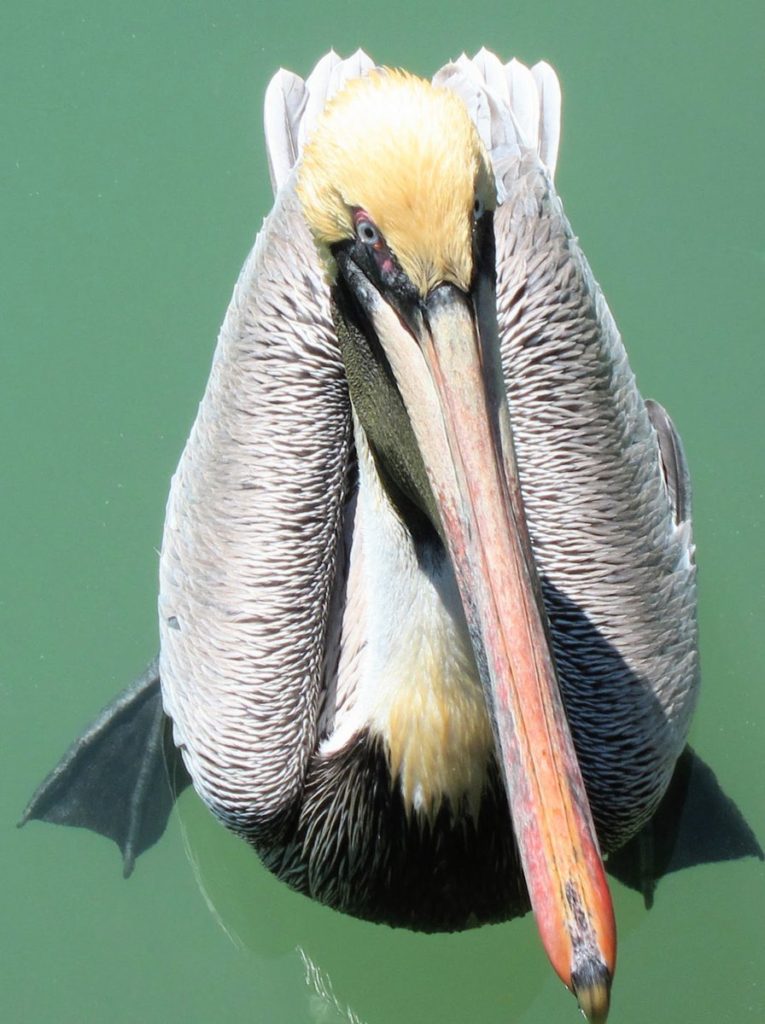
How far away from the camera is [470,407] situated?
2.18 metres

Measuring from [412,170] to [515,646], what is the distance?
0.75m

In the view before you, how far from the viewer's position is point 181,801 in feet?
14.0

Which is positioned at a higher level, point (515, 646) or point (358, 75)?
point (358, 75)

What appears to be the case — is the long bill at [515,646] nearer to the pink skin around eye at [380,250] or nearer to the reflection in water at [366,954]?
the pink skin around eye at [380,250]

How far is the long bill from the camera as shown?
2.13 m

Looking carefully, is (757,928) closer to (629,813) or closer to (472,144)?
(629,813)

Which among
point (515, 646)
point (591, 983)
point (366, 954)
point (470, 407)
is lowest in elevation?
point (366, 954)

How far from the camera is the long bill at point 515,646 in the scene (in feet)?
6.99

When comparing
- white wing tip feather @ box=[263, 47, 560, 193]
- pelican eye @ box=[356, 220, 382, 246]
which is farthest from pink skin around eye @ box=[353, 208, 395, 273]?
white wing tip feather @ box=[263, 47, 560, 193]

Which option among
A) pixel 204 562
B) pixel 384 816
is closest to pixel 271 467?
pixel 204 562

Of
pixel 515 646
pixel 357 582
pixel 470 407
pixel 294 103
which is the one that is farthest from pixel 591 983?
pixel 294 103

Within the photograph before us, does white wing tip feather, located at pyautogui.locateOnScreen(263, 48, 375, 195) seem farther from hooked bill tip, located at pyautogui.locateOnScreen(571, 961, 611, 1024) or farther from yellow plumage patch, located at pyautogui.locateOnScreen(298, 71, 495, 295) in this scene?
hooked bill tip, located at pyautogui.locateOnScreen(571, 961, 611, 1024)

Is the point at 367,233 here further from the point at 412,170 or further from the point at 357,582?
the point at 357,582

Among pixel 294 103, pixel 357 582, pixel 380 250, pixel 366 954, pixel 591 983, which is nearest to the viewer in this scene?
pixel 591 983
